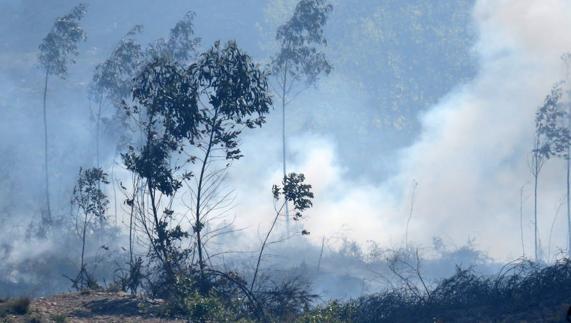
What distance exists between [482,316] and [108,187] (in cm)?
4955

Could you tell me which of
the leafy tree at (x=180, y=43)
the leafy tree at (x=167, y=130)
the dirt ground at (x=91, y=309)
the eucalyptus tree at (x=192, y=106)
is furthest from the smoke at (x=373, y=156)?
the dirt ground at (x=91, y=309)

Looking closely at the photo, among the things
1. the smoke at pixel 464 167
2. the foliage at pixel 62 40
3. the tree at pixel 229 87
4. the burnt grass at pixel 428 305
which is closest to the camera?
the burnt grass at pixel 428 305

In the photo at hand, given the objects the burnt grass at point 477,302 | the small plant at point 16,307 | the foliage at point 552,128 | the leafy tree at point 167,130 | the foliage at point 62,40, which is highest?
the foliage at point 62,40

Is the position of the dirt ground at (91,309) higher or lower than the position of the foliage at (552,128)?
lower

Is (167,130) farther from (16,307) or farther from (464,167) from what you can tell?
(464,167)

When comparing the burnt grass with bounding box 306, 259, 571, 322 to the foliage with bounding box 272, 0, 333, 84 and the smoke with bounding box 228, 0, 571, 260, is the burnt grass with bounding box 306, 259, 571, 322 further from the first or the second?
the foliage with bounding box 272, 0, 333, 84

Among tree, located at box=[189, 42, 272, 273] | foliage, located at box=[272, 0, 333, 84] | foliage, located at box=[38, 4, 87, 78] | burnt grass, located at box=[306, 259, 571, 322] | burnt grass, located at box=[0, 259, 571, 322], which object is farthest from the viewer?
foliage, located at box=[38, 4, 87, 78]

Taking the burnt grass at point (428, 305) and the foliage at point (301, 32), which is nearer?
the burnt grass at point (428, 305)

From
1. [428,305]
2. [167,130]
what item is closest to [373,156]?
[167,130]

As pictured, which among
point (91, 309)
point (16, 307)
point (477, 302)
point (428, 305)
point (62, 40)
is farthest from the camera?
point (62, 40)

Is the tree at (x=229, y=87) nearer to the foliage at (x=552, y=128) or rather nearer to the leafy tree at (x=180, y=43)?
the foliage at (x=552, y=128)

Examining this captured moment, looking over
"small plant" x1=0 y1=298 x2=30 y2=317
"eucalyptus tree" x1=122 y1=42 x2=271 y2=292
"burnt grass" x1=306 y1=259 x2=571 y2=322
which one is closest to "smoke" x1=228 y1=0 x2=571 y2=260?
"eucalyptus tree" x1=122 y1=42 x2=271 y2=292

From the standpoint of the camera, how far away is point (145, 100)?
1942 centimetres

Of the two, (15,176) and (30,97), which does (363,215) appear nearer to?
(15,176)
